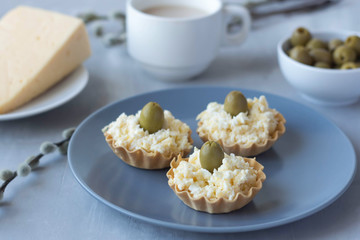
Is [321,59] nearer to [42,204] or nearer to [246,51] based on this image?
[246,51]

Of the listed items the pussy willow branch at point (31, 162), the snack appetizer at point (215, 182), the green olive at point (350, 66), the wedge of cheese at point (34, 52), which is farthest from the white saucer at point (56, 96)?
the green olive at point (350, 66)

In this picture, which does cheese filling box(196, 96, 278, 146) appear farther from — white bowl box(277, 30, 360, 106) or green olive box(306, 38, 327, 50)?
green olive box(306, 38, 327, 50)

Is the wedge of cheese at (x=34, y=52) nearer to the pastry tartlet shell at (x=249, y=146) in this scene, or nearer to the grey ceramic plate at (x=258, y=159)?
the grey ceramic plate at (x=258, y=159)

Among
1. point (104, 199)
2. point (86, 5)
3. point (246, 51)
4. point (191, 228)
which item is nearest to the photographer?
point (191, 228)

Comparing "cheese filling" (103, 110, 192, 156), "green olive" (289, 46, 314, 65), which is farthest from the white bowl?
"cheese filling" (103, 110, 192, 156)

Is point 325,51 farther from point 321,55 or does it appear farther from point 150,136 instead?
point 150,136

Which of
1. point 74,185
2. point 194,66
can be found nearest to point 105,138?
point 74,185
